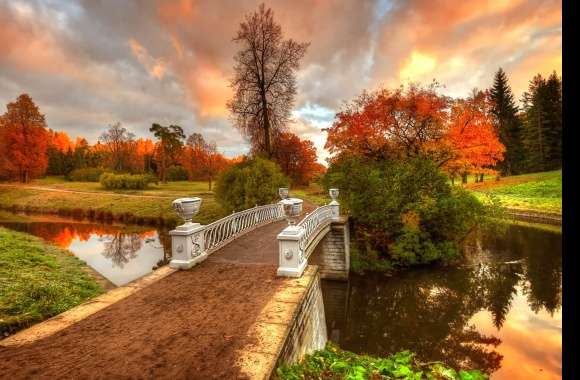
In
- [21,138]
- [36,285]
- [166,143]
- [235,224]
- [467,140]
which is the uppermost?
[166,143]

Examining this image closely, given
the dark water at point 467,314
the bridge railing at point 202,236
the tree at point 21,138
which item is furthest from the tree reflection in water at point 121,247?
the tree at point 21,138


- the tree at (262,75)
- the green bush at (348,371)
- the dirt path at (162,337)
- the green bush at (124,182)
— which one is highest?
the tree at (262,75)

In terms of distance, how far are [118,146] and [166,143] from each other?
15258 millimetres

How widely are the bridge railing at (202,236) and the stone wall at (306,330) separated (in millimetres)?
3211

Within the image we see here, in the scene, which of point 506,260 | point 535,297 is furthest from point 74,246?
point 506,260

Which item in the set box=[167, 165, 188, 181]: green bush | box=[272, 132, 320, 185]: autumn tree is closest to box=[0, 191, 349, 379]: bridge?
box=[272, 132, 320, 185]: autumn tree

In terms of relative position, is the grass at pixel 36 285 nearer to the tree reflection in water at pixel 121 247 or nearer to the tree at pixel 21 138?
the tree reflection in water at pixel 121 247

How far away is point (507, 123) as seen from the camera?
45031 mm

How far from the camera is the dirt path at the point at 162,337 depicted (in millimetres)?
3520

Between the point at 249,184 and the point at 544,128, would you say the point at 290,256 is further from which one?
the point at 544,128

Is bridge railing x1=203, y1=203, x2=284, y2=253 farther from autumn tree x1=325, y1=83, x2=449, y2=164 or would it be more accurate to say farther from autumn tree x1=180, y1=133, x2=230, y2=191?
autumn tree x1=180, y1=133, x2=230, y2=191

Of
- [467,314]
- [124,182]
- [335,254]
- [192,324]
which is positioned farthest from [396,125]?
[124,182]

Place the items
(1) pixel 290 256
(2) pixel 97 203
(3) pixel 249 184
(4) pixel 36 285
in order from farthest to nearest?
(2) pixel 97 203 < (3) pixel 249 184 < (4) pixel 36 285 < (1) pixel 290 256

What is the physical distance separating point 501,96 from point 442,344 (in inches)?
2040
